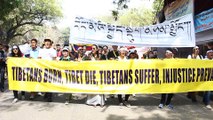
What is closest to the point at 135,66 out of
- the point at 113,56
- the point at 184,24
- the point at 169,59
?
the point at 169,59

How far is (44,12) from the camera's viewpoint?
42.7 metres

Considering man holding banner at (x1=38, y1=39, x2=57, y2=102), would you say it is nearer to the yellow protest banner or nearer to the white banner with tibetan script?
the yellow protest banner

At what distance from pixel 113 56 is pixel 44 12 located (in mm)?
33462

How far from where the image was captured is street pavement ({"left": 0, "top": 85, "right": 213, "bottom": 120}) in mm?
7898

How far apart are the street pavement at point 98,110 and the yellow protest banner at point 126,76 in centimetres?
47

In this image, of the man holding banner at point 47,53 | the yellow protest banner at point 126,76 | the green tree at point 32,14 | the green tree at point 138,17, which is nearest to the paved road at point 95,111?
the yellow protest banner at point 126,76

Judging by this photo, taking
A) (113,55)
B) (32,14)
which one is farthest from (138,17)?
(113,55)

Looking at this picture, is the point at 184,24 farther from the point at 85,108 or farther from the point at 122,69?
the point at 85,108

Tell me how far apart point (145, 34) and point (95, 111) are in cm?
330

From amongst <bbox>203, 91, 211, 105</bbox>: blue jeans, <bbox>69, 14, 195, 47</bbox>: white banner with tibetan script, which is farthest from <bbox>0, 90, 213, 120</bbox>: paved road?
<bbox>69, 14, 195, 47</bbox>: white banner with tibetan script

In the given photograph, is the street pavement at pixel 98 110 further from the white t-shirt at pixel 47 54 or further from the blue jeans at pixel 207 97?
the white t-shirt at pixel 47 54

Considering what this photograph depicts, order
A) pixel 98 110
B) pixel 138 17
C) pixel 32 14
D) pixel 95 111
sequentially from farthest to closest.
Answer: pixel 138 17 → pixel 32 14 → pixel 98 110 → pixel 95 111

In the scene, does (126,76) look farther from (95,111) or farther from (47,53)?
(47,53)

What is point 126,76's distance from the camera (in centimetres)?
927
